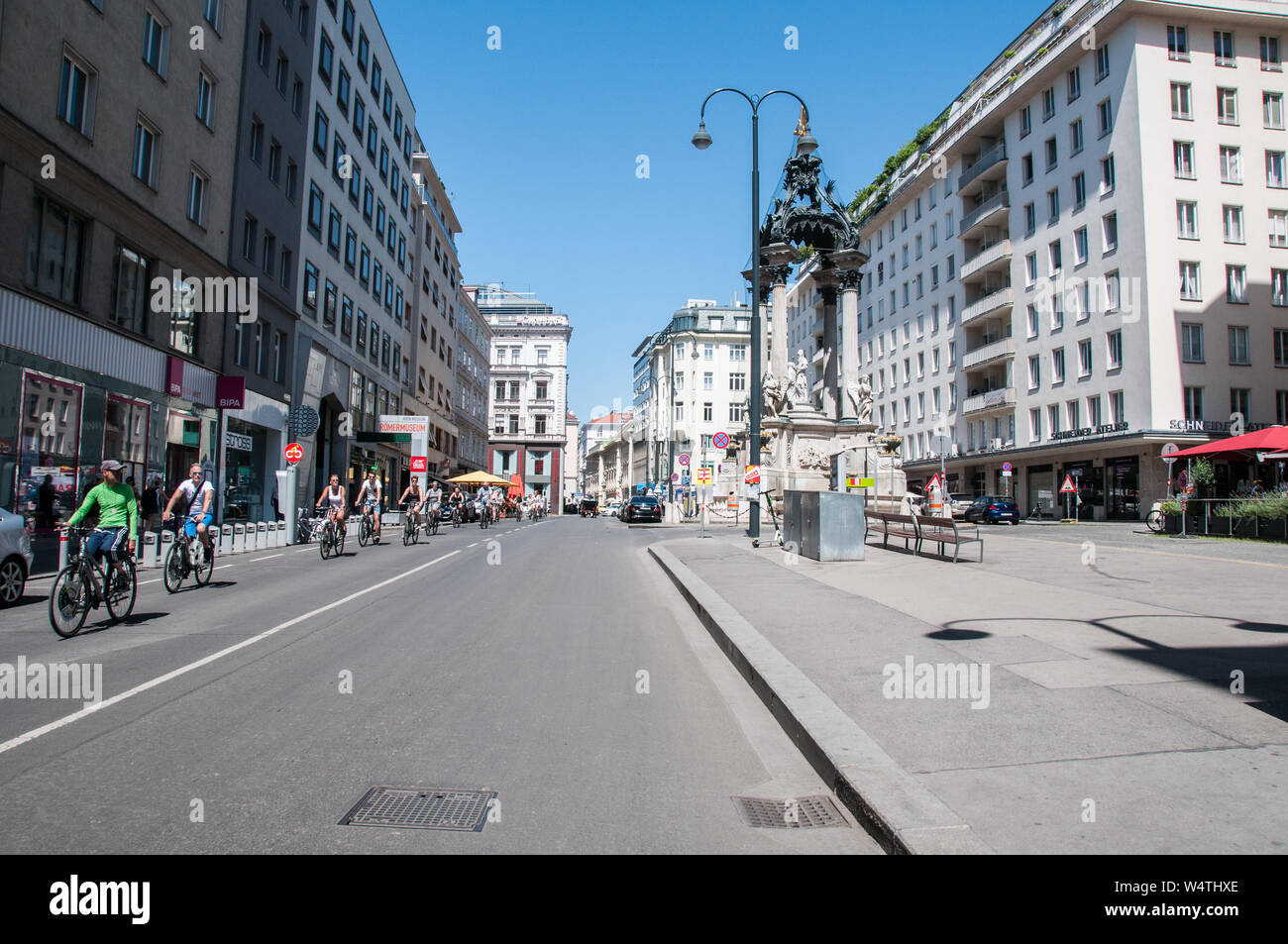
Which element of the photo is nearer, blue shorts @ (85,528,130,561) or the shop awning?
blue shorts @ (85,528,130,561)

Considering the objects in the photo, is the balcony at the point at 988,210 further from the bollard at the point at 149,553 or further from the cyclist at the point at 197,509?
the cyclist at the point at 197,509

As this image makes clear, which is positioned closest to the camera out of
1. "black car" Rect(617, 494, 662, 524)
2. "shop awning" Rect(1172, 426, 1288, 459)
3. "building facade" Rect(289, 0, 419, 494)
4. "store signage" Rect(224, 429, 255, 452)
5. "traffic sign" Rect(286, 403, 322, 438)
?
"shop awning" Rect(1172, 426, 1288, 459)

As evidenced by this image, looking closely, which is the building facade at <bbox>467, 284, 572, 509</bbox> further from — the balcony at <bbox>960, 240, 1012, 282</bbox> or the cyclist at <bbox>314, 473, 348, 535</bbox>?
the cyclist at <bbox>314, 473, 348, 535</bbox>

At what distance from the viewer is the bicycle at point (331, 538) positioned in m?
17.5

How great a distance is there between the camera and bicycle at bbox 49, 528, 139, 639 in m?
8.23

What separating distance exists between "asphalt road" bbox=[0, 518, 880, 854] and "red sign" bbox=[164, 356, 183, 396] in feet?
43.1

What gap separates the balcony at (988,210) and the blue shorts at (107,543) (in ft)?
162

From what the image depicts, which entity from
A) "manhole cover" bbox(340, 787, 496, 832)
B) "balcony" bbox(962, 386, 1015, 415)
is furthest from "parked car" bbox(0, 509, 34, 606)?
"balcony" bbox(962, 386, 1015, 415)

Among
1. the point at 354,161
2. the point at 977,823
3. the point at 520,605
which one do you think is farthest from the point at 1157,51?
the point at 977,823

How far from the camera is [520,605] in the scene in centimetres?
1084

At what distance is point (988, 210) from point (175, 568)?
49.0 meters

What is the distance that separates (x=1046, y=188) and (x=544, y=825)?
4930 cm
